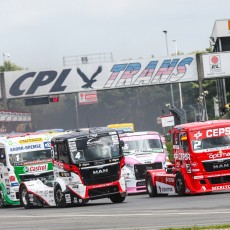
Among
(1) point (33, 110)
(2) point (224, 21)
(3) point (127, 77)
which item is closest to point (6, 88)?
(3) point (127, 77)

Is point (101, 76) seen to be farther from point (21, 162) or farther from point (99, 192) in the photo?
point (99, 192)

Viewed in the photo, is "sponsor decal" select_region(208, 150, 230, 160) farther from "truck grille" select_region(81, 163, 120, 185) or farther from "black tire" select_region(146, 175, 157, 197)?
"black tire" select_region(146, 175, 157, 197)

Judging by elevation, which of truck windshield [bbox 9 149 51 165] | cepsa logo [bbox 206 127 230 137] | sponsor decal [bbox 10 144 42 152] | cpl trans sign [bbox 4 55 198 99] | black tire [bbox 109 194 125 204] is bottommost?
black tire [bbox 109 194 125 204]

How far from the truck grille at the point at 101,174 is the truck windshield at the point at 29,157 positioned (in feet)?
20.2

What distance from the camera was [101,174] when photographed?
2695 centimetres

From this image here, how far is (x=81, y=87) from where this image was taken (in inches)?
2414

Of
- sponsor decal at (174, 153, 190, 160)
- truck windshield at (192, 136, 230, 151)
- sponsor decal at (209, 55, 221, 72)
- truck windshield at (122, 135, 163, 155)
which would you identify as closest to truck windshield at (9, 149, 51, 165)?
truck windshield at (122, 135, 163, 155)

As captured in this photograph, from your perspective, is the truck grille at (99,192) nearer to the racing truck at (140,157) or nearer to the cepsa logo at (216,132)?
the cepsa logo at (216,132)

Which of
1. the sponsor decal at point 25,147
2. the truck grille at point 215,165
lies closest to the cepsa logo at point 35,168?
the sponsor decal at point 25,147

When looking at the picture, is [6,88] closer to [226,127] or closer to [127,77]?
[127,77]

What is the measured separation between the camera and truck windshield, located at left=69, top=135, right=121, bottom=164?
26.8 metres

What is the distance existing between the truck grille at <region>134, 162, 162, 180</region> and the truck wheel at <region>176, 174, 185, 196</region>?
5.68m

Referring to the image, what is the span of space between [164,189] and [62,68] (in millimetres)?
33424

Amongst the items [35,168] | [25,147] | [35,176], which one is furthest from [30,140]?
[35,176]
